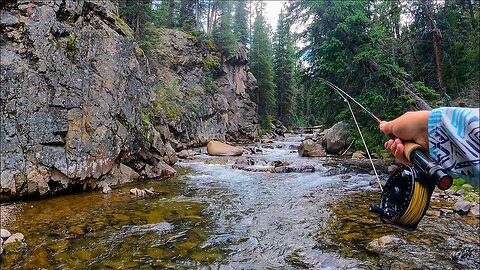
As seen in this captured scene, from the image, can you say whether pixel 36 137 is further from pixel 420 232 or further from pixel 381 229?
pixel 420 232

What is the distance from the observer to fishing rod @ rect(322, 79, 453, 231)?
4.62 ft

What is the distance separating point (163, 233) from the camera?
631 cm

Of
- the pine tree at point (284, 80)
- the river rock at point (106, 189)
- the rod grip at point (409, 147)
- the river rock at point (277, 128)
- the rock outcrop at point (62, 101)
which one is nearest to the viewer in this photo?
the rod grip at point (409, 147)

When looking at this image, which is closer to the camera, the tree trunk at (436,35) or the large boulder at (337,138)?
the tree trunk at (436,35)

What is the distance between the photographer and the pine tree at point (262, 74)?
44312mm

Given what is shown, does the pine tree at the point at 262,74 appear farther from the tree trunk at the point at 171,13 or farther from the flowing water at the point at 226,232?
the flowing water at the point at 226,232

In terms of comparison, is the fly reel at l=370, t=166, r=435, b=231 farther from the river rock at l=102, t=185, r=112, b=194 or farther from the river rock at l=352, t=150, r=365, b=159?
the river rock at l=352, t=150, r=365, b=159

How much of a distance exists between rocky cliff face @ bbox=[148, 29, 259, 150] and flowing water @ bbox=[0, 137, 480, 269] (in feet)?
35.8

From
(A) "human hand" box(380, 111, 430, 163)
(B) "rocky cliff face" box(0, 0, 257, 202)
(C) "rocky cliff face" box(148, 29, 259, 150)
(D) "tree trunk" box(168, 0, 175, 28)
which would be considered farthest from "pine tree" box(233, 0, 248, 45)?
(A) "human hand" box(380, 111, 430, 163)

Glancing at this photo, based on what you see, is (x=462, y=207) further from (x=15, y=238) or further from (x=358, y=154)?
(x=358, y=154)

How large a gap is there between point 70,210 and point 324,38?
15690 mm

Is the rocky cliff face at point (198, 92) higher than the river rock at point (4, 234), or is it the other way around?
the rocky cliff face at point (198, 92)

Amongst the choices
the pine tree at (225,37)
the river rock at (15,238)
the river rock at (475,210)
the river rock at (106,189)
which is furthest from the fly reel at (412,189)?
the pine tree at (225,37)

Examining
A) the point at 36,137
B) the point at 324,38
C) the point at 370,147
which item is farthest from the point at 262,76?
the point at 36,137
